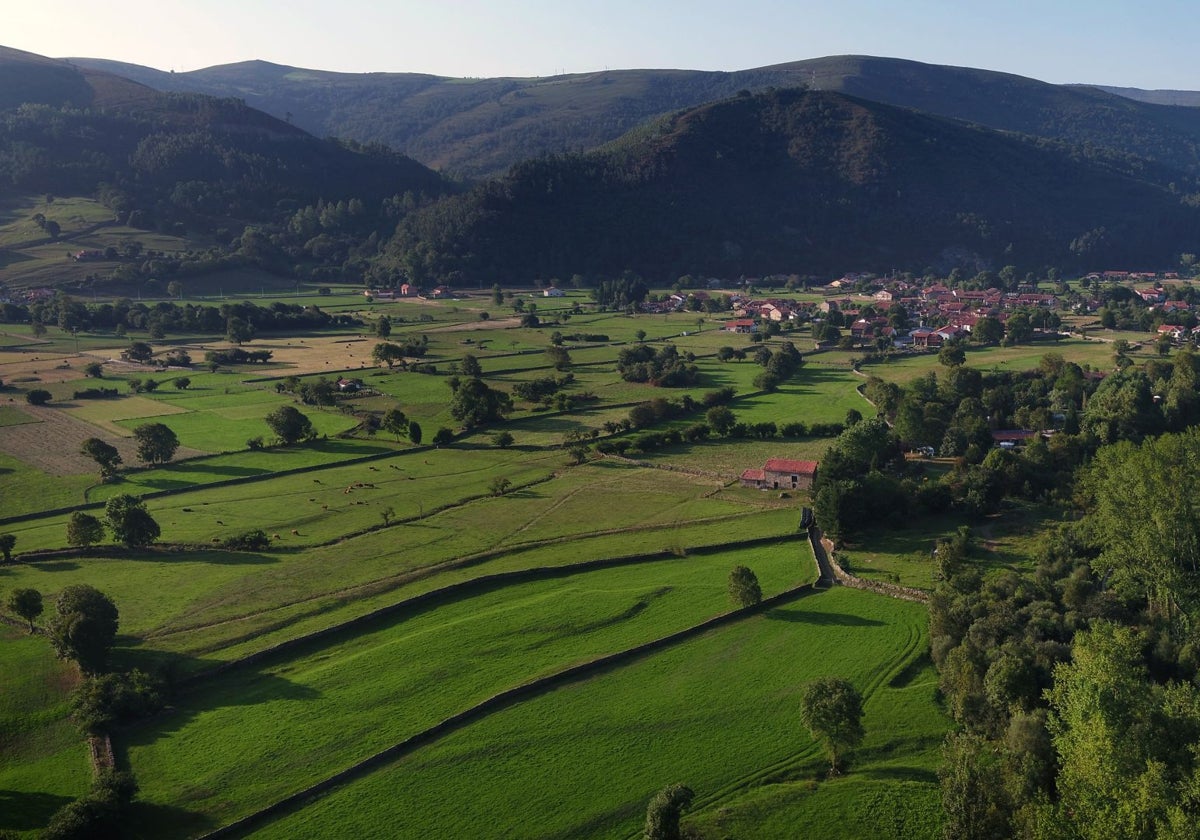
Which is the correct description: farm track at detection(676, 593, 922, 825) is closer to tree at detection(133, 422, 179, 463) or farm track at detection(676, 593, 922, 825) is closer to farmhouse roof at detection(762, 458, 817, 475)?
farmhouse roof at detection(762, 458, 817, 475)

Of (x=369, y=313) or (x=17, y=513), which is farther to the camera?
(x=369, y=313)

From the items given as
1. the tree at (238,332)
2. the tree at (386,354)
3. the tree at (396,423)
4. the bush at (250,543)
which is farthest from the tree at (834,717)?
the tree at (238,332)

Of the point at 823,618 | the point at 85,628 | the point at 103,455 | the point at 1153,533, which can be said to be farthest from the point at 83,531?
the point at 1153,533

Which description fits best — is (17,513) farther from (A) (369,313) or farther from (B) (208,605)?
(A) (369,313)

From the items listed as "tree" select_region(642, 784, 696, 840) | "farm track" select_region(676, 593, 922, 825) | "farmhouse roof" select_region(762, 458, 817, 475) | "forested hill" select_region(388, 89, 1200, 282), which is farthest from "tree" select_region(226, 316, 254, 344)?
"tree" select_region(642, 784, 696, 840)

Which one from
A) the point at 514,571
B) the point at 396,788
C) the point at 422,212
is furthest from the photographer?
the point at 422,212

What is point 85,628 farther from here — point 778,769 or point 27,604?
point 778,769

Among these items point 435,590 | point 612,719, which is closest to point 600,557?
point 435,590
